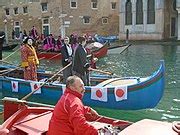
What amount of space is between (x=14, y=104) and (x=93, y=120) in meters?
1.12

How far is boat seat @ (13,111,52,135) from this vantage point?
4.25 m

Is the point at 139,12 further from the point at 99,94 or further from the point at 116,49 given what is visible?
the point at 99,94

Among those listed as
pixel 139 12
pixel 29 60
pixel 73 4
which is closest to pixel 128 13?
pixel 139 12

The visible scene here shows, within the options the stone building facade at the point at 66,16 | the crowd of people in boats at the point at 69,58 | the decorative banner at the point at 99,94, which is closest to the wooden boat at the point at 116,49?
the crowd of people in boats at the point at 69,58

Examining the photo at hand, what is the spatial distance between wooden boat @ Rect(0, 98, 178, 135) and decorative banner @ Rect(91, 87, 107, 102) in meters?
2.00

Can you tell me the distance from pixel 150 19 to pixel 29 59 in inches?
826

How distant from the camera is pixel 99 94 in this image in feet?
23.2

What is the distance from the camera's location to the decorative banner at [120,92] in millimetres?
6813

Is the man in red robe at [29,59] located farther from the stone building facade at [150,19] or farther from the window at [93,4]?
the window at [93,4]

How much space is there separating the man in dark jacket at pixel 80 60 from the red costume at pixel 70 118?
343 centimetres

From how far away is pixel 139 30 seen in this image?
95.2 ft

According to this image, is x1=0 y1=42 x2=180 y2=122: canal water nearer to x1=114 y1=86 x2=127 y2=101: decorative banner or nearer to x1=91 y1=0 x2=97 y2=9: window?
x1=114 y1=86 x2=127 y2=101: decorative banner

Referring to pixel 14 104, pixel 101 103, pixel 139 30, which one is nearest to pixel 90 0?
pixel 139 30

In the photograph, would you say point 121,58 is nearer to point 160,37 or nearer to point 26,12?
point 160,37
